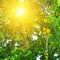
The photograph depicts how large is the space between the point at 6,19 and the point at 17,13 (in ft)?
2.63

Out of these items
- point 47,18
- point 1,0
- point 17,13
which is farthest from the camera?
point 47,18

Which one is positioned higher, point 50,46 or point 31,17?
point 50,46

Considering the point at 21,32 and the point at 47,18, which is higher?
the point at 47,18

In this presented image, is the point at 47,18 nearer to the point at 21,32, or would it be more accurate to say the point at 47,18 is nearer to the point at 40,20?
the point at 40,20

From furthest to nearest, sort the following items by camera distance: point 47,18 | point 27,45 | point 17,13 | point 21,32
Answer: point 27,45 → point 47,18 → point 21,32 → point 17,13

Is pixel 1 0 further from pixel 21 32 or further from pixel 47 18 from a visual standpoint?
pixel 47 18

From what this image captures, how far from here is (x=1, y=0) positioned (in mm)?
14008

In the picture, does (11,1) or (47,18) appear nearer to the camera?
(11,1)

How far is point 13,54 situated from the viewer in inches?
725

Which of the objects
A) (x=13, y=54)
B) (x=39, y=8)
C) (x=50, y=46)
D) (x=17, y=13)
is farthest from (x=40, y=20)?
(x=50, y=46)

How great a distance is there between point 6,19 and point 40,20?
2347 millimetres

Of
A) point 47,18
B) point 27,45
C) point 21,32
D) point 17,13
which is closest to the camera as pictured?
point 17,13

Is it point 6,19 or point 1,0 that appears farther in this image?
point 6,19

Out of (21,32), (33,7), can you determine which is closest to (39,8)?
(33,7)
